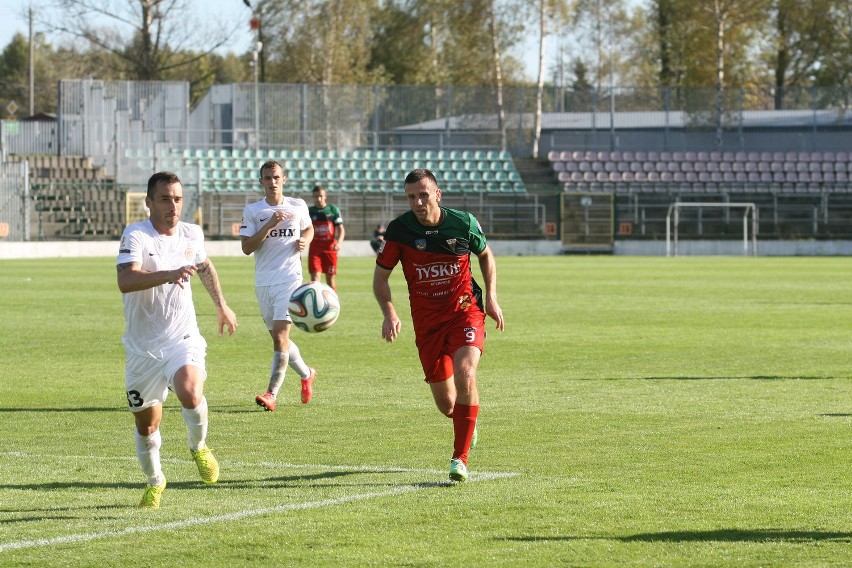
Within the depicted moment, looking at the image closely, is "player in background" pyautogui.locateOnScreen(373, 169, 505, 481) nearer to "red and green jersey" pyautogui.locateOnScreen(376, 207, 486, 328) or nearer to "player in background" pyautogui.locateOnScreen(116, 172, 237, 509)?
"red and green jersey" pyautogui.locateOnScreen(376, 207, 486, 328)

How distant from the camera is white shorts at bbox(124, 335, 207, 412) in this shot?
7.90 meters

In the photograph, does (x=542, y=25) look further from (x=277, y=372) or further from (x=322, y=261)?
(x=277, y=372)

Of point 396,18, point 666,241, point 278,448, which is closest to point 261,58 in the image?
point 396,18

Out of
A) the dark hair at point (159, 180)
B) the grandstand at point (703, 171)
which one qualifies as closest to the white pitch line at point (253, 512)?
the dark hair at point (159, 180)

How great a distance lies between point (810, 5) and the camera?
78562 millimetres

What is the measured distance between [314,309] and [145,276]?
412 centimetres

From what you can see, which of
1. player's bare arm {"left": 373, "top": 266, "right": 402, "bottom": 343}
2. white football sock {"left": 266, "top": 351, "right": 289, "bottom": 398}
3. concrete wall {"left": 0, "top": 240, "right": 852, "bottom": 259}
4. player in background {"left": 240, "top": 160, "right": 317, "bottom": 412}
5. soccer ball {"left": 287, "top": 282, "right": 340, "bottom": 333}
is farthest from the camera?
concrete wall {"left": 0, "top": 240, "right": 852, "bottom": 259}

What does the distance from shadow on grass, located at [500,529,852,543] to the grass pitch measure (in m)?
0.02

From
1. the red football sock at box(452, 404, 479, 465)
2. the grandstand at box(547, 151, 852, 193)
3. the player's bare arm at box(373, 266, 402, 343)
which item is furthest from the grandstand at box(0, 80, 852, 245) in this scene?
the red football sock at box(452, 404, 479, 465)

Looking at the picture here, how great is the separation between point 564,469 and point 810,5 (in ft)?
244

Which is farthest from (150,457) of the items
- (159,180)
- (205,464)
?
(159,180)

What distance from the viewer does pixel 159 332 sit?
26.1ft

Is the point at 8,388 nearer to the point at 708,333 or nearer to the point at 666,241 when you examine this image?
the point at 708,333

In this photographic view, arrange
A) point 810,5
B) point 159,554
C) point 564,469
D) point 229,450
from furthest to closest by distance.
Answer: point 810,5
point 229,450
point 564,469
point 159,554
